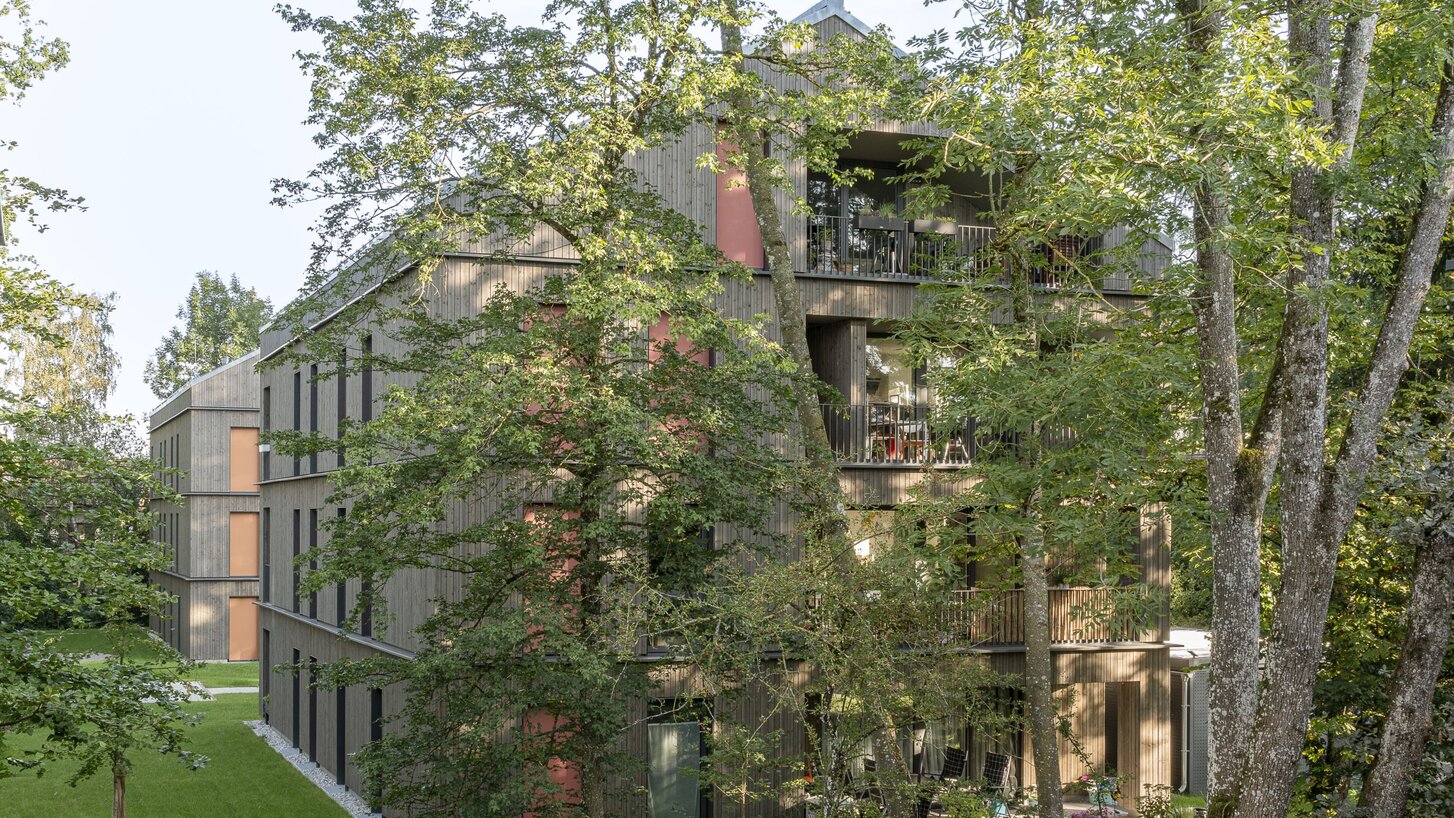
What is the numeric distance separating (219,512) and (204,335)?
27594 millimetres

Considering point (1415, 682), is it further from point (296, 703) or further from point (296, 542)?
point (296, 703)

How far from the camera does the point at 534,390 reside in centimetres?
983

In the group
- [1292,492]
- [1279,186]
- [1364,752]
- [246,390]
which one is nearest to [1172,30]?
[1279,186]

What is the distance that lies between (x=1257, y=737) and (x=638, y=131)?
7.27 m

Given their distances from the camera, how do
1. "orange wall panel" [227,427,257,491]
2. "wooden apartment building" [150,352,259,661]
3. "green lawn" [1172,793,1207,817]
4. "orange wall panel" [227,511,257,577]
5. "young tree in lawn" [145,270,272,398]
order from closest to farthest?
"green lawn" [1172,793,1207,817] < "wooden apartment building" [150,352,259,661] < "orange wall panel" [227,427,257,491] < "orange wall panel" [227,511,257,577] < "young tree in lawn" [145,270,272,398]

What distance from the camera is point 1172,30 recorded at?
10.0m

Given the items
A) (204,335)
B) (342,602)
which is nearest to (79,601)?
(342,602)

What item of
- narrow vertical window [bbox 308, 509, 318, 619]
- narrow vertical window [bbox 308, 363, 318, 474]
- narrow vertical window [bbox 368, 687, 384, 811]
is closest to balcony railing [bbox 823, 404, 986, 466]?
narrow vertical window [bbox 368, 687, 384, 811]

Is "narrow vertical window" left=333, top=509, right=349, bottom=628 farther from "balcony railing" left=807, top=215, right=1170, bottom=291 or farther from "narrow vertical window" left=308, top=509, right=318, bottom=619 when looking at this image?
"balcony railing" left=807, top=215, right=1170, bottom=291

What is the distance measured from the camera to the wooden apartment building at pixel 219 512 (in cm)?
3369

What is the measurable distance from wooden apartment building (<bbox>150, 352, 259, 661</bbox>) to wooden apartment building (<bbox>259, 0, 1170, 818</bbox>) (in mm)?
16849

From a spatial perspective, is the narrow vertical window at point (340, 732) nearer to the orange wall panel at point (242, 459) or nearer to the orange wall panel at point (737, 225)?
the orange wall panel at point (737, 225)

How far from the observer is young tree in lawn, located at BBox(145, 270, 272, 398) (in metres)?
57.0

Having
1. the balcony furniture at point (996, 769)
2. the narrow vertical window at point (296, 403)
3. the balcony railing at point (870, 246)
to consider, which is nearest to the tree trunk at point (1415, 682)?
the balcony furniture at point (996, 769)
